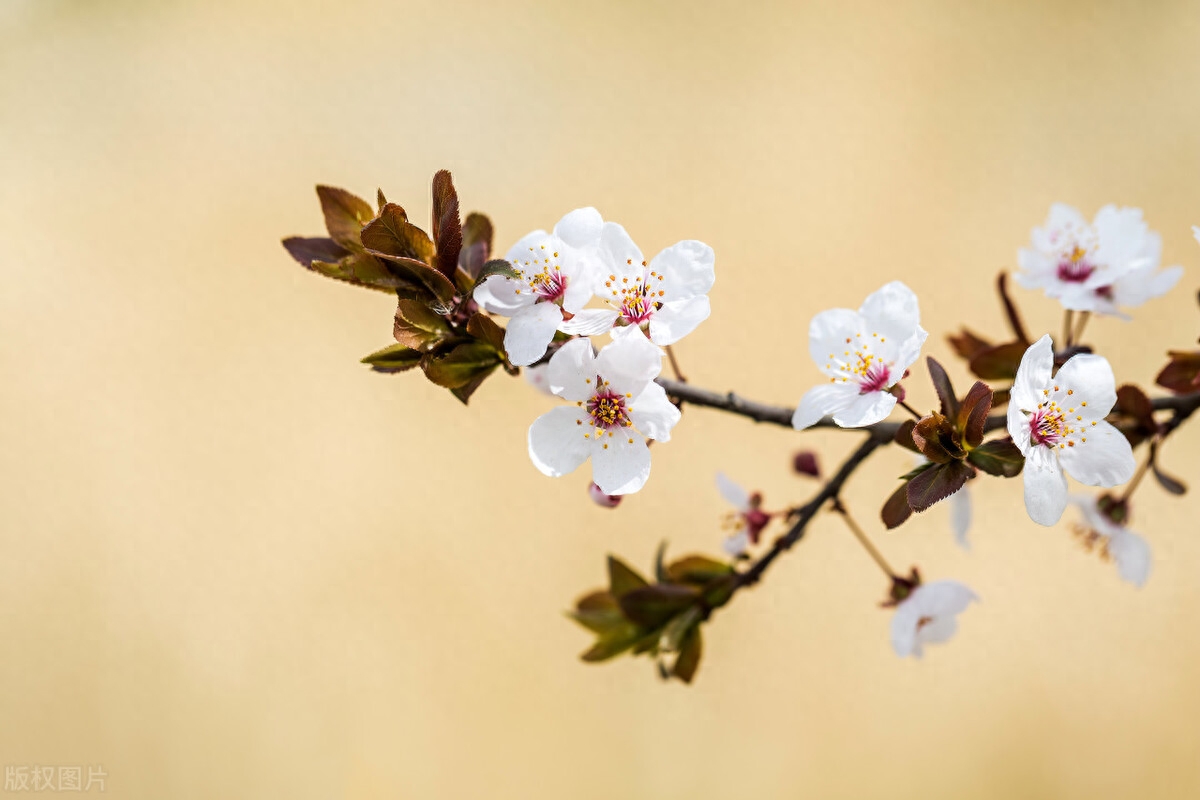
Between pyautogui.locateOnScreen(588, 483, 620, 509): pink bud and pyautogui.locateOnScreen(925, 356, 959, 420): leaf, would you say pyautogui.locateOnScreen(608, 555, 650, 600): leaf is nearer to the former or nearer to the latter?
pyautogui.locateOnScreen(588, 483, 620, 509): pink bud

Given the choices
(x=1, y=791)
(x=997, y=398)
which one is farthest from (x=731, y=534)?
(x=1, y=791)

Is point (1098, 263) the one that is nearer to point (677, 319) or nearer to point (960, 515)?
point (960, 515)

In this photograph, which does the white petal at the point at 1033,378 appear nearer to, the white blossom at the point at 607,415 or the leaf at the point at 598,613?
the white blossom at the point at 607,415

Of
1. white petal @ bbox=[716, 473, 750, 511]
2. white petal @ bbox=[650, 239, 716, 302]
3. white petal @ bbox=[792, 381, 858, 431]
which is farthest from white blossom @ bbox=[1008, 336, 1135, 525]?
white petal @ bbox=[716, 473, 750, 511]

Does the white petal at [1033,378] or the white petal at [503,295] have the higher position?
the white petal at [503,295]

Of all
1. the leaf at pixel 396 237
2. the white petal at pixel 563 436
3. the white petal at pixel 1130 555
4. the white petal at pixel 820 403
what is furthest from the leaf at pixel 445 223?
the white petal at pixel 1130 555
